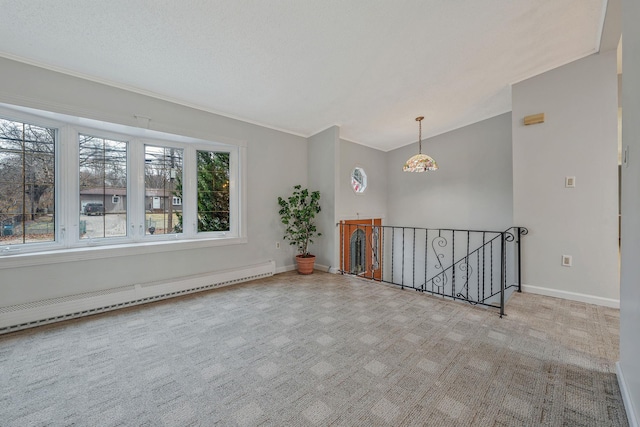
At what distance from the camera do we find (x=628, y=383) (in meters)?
1.43

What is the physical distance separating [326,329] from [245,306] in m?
1.10

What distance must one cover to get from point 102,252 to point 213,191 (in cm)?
157

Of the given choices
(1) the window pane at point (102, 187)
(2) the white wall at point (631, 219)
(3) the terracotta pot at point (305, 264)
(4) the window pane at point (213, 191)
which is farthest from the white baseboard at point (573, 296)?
(1) the window pane at point (102, 187)

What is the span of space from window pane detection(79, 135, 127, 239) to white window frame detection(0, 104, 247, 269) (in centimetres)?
6

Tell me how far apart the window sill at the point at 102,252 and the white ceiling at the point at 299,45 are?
188cm

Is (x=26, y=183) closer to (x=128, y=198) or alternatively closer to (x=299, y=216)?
(x=128, y=198)

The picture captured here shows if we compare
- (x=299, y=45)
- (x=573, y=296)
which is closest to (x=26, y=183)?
(x=299, y=45)

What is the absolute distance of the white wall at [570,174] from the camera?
115 inches

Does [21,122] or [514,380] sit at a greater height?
[21,122]

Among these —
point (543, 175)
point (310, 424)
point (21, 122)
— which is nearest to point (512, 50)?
point (543, 175)

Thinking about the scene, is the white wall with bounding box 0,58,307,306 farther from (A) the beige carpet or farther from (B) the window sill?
(A) the beige carpet

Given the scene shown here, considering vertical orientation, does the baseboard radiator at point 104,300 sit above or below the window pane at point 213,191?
below

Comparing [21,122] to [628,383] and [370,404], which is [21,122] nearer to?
[370,404]

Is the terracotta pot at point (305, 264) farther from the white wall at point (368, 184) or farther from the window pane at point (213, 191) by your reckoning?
the window pane at point (213, 191)
